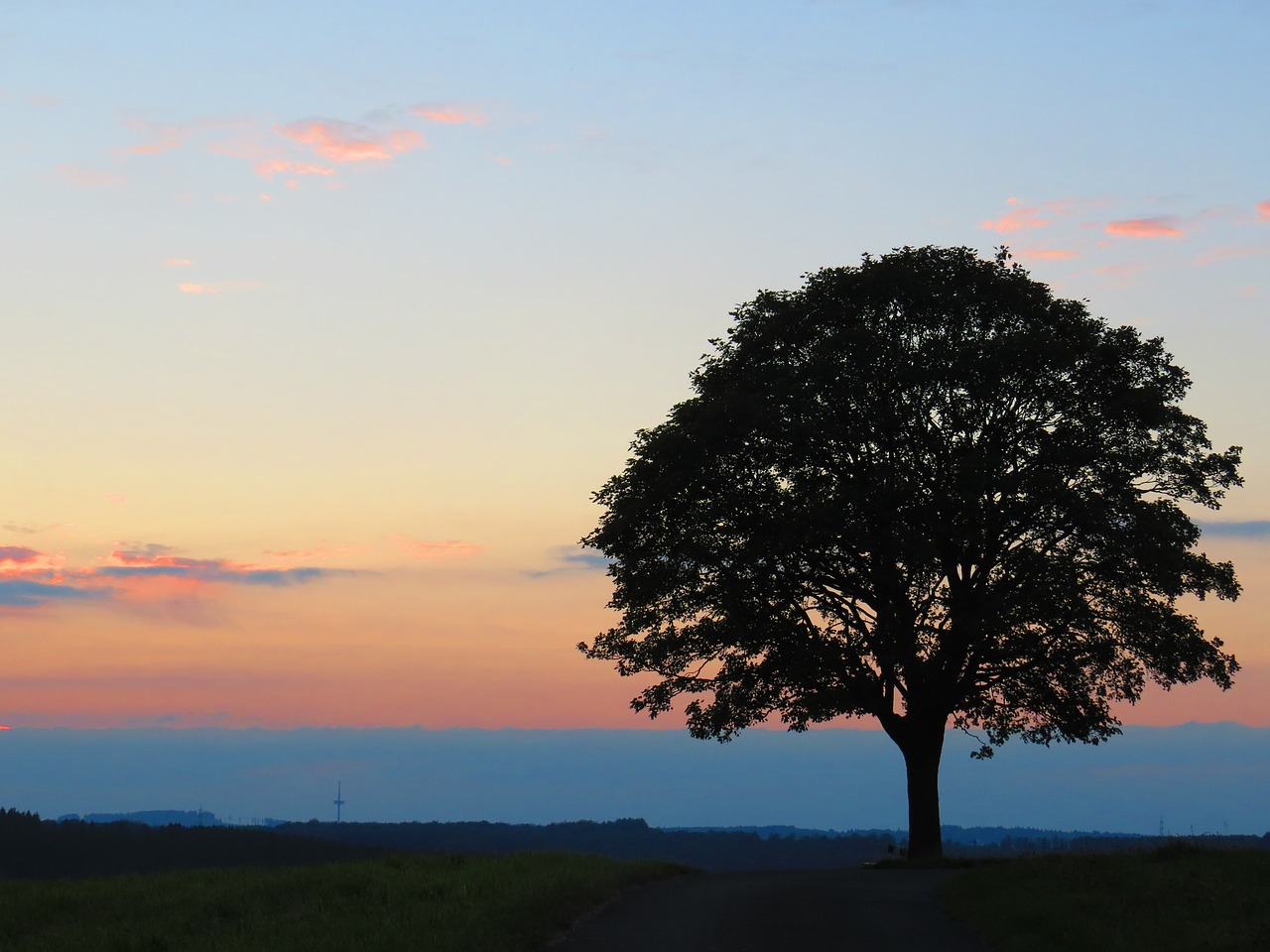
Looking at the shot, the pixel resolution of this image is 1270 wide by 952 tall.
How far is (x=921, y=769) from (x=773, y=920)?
16964 mm

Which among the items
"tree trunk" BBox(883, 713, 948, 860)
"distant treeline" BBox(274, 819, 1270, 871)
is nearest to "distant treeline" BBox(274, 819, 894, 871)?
"distant treeline" BBox(274, 819, 1270, 871)

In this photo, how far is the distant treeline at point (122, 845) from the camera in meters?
76.4

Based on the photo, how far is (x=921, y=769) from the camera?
36.0 m

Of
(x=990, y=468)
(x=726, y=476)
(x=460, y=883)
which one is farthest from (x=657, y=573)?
(x=460, y=883)

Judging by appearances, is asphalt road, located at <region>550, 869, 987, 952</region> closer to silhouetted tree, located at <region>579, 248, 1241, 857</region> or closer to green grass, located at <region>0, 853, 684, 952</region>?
green grass, located at <region>0, 853, 684, 952</region>

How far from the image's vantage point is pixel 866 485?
33.7m

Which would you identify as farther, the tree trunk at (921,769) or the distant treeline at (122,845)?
the distant treeline at (122,845)

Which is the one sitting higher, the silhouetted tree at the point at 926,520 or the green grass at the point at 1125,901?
the silhouetted tree at the point at 926,520

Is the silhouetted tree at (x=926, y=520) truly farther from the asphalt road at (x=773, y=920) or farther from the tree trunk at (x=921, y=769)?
the asphalt road at (x=773, y=920)

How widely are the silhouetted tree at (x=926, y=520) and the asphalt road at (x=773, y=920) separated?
369 inches

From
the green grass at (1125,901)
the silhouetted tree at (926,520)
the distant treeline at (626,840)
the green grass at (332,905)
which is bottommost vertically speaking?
the distant treeline at (626,840)

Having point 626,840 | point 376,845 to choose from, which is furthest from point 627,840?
point 376,845

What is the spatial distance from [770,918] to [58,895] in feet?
51.7

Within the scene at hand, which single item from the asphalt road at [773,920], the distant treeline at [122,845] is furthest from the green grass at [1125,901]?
the distant treeline at [122,845]
